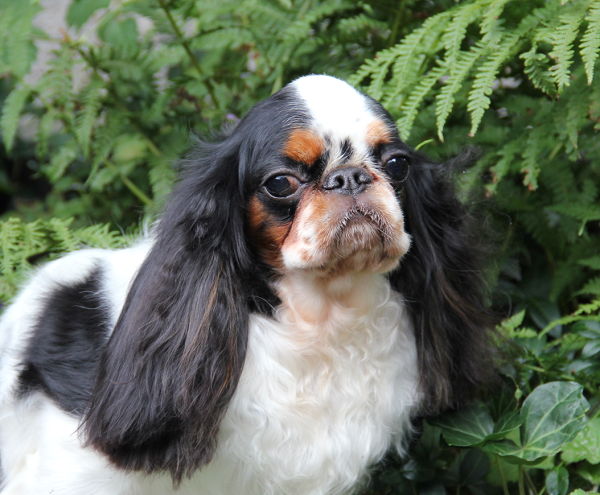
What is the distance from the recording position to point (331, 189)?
174 centimetres

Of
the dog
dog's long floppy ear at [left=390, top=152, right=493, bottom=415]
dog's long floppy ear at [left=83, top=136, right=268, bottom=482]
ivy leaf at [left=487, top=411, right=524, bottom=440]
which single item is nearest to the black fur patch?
the dog

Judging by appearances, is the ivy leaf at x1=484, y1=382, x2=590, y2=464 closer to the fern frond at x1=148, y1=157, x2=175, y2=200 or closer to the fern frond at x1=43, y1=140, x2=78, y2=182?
the fern frond at x1=148, y1=157, x2=175, y2=200

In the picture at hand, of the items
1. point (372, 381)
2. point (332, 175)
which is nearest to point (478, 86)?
point (332, 175)

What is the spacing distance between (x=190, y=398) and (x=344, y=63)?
1801mm

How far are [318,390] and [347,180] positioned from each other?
0.62m

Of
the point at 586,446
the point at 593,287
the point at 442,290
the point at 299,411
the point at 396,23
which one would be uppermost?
the point at 396,23

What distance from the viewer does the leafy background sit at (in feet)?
7.40

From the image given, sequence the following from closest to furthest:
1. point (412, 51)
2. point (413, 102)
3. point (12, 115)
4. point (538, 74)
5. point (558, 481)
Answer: point (558, 481), point (538, 74), point (413, 102), point (412, 51), point (12, 115)

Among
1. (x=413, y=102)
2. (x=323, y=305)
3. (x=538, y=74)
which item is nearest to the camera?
(x=323, y=305)

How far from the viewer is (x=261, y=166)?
1.79 meters

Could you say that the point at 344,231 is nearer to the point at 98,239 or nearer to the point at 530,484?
the point at 530,484

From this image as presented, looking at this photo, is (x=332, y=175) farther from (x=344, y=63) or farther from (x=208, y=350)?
(x=344, y=63)

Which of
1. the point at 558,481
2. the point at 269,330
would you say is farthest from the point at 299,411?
the point at 558,481

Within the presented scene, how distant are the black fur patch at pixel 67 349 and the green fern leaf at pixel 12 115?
3.37ft
